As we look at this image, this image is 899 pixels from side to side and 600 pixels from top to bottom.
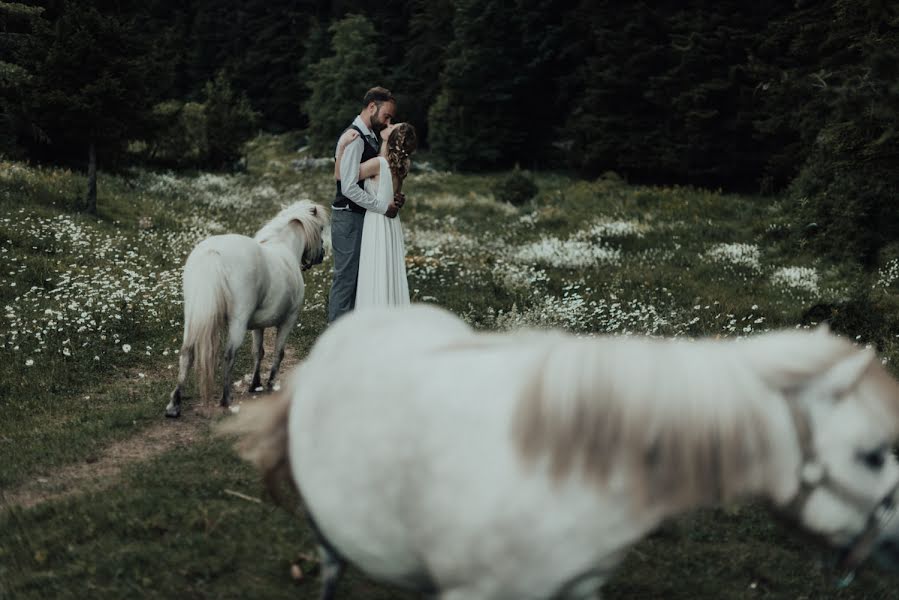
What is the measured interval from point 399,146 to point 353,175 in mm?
514

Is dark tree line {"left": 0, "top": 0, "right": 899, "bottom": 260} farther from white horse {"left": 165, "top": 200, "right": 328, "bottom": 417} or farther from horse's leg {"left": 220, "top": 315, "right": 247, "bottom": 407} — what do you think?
horse's leg {"left": 220, "top": 315, "right": 247, "bottom": 407}

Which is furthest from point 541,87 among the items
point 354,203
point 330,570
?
point 330,570

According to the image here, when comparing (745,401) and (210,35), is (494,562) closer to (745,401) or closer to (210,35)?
(745,401)

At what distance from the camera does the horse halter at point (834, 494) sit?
229 cm

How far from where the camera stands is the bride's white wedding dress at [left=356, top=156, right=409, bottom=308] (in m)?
7.50

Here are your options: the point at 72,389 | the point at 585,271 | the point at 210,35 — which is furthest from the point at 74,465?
the point at 210,35

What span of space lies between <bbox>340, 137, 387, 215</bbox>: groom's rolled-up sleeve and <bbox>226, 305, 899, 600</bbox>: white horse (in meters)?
4.96

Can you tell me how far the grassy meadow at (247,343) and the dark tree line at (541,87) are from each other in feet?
6.02

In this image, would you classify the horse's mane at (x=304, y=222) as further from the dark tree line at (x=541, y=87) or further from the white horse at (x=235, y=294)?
the dark tree line at (x=541, y=87)

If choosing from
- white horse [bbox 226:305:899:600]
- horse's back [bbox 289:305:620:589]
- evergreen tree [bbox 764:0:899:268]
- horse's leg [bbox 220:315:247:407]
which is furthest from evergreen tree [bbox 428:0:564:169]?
white horse [bbox 226:305:899:600]

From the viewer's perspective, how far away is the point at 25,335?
9234 mm

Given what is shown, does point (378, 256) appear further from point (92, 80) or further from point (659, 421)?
point (92, 80)

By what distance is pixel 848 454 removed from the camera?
2307 mm

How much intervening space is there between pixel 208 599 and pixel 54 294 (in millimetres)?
8444
